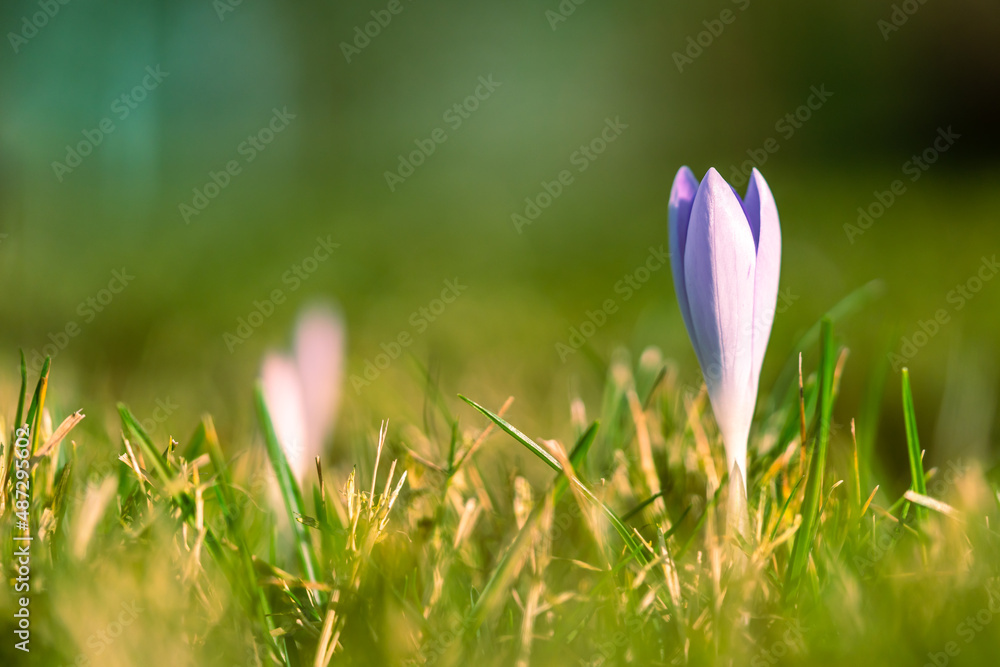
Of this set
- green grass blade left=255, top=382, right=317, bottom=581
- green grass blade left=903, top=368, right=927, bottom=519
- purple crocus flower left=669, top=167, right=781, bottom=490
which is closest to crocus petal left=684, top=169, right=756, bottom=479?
purple crocus flower left=669, top=167, right=781, bottom=490

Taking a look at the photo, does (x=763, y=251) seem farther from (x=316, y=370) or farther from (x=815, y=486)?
(x=316, y=370)

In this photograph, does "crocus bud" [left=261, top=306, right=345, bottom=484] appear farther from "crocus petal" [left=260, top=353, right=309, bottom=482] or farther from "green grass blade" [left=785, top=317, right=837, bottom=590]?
"green grass blade" [left=785, top=317, right=837, bottom=590]

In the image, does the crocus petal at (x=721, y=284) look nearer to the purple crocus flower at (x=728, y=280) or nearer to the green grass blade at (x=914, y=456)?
the purple crocus flower at (x=728, y=280)

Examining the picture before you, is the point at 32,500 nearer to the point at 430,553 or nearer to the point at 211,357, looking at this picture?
the point at 430,553

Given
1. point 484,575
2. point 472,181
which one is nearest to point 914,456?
point 484,575

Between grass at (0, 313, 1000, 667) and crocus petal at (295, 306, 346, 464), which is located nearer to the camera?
grass at (0, 313, 1000, 667)

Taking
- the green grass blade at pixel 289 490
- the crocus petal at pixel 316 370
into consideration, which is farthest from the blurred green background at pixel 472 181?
the green grass blade at pixel 289 490
